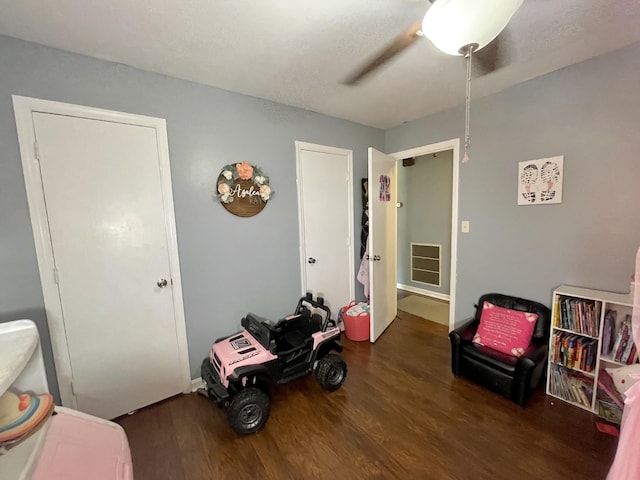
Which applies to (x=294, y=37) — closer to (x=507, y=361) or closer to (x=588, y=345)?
(x=507, y=361)

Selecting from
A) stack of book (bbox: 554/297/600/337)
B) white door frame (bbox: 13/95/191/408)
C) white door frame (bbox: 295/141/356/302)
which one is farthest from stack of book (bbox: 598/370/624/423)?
white door frame (bbox: 13/95/191/408)

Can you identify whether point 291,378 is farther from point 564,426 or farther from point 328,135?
point 328,135

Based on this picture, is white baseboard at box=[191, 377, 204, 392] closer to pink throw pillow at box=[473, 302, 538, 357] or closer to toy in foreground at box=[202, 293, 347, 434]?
toy in foreground at box=[202, 293, 347, 434]

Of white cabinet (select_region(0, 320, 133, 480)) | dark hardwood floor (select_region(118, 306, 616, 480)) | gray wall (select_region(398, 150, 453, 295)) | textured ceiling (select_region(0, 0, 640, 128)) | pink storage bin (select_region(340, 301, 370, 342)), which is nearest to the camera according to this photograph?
white cabinet (select_region(0, 320, 133, 480))

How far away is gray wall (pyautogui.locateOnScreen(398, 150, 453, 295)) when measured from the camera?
13.2 feet

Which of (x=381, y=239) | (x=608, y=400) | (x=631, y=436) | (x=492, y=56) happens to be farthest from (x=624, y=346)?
(x=492, y=56)

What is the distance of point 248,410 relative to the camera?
5.67 feet

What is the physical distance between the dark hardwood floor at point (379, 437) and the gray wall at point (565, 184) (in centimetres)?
99

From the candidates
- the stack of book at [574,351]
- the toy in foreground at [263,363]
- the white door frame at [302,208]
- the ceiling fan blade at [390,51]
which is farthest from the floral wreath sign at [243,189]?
the stack of book at [574,351]

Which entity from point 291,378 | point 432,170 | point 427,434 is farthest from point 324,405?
point 432,170

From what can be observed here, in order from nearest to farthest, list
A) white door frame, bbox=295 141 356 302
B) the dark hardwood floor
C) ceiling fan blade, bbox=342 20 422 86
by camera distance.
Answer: ceiling fan blade, bbox=342 20 422 86 < the dark hardwood floor < white door frame, bbox=295 141 356 302

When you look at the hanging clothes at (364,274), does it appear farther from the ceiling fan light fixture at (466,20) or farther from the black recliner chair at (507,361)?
the ceiling fan light fixture at (466,20)

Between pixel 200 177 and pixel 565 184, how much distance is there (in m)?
2.88

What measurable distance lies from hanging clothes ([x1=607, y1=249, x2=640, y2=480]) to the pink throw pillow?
1.10 meters
